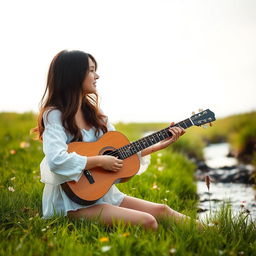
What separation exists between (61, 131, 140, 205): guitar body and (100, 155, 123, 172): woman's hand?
0.07 m

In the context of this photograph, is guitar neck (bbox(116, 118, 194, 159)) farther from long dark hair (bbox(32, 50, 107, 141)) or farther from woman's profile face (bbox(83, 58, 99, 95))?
woman's profile face (bbox(83, 58, 99, 95))

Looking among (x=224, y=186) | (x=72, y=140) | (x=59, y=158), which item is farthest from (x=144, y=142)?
(x=224, y=186)

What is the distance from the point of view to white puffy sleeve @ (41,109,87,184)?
286 cm

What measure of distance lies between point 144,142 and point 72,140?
2.09 ft

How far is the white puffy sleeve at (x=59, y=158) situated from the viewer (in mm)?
2863

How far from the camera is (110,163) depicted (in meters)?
3.02

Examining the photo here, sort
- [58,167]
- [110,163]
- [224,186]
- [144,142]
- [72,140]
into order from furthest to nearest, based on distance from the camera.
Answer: [224,186]
[144,142]
[72,140]
[110,163]
[58,167]

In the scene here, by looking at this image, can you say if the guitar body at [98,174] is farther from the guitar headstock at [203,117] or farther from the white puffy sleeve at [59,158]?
the guitar headstock at [203,117]

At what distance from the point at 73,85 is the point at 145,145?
2.72 feet

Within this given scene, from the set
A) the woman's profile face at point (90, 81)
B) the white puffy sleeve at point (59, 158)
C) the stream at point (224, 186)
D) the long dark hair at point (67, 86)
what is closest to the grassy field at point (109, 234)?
the white puffy sleeve at point (59, 158)

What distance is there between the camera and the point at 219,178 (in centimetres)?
666

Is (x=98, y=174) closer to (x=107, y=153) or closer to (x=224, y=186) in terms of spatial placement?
(x=107, y=153)

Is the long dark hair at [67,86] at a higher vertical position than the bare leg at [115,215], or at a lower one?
higher

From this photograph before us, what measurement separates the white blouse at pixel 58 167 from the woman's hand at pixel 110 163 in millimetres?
155
